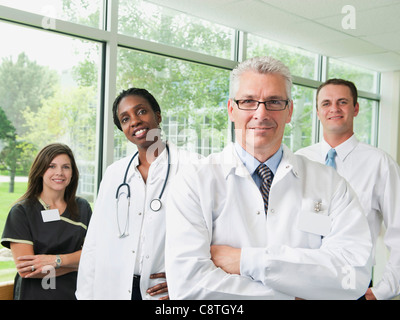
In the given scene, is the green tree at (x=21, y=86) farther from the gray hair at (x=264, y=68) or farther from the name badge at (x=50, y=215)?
the gray hair at (x=264, y=68)

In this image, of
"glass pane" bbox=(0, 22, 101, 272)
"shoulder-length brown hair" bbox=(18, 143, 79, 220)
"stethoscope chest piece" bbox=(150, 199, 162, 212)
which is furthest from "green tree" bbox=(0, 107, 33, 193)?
"stethoscope chest piece" bbox=(150, 199, 162, 212)

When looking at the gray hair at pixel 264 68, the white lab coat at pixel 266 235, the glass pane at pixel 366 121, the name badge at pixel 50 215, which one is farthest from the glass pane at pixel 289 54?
the white lab coat at pixel 266 235

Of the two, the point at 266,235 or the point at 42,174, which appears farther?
the point at 42,174

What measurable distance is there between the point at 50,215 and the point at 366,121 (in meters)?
5.60

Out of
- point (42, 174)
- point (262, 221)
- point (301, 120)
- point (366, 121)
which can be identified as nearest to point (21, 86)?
point (42, 174)

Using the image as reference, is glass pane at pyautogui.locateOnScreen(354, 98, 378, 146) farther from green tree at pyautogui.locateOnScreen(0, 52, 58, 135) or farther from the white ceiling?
green tree at pyautogui.locateOnScreen(0, 52, 58, 135)

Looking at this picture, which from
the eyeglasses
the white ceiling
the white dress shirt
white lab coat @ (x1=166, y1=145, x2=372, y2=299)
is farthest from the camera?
the white ceiling

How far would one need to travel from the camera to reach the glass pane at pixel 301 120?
523cm

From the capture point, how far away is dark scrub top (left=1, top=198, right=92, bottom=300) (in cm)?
235

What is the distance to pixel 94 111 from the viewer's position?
333 cm

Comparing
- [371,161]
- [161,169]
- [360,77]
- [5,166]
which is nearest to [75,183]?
[5,166]

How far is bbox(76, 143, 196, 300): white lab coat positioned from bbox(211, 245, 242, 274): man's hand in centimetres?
56

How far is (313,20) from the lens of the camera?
388cm

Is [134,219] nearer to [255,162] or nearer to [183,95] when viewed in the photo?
[255,162]
